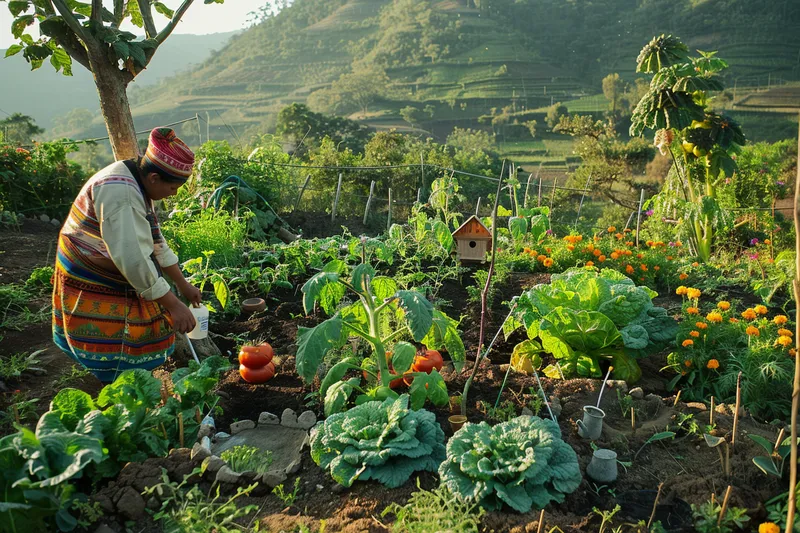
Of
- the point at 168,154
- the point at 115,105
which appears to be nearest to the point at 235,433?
the point at 168,154

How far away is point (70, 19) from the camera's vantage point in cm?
A: 282

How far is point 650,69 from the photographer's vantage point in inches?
281

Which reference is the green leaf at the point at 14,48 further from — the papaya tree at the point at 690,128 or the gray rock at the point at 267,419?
the papaya tree at the point at 690,128

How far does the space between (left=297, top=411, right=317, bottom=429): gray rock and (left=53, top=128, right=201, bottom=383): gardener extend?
0.69 meters

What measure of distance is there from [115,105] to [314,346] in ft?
6.05

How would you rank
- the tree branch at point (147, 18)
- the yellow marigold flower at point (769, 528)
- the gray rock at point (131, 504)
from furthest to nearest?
the tree branch at point (147, 18), the gray rock at point (131, 504), the yellow marigold flower at point (769, 528)

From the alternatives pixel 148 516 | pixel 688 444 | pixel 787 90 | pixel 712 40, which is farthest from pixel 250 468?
pixel 712 40

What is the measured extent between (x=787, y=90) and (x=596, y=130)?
96.3 feet

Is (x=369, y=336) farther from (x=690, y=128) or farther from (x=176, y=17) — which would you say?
(x=690, y=128)

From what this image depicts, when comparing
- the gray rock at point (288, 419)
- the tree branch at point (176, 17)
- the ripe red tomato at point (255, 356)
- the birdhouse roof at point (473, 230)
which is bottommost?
the gray rock at point (288, 419)

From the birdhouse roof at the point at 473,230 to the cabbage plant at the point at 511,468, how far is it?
9.38 ft

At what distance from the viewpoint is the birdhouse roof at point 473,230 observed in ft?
16.3

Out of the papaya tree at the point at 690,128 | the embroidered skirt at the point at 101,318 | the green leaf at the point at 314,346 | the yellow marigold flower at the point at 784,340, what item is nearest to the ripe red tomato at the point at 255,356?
the embroidered skirt at the point at 101,318

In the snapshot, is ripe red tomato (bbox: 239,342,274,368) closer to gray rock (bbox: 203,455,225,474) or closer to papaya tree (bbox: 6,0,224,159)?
gray rock (bbox: 203,455,225,474)
